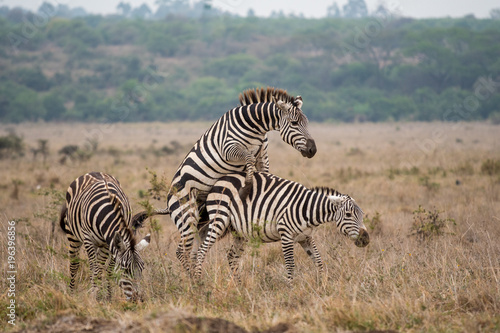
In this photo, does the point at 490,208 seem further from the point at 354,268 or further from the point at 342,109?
the point at 342,109

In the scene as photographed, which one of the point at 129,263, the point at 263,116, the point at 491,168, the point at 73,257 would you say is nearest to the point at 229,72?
the point at 491,168

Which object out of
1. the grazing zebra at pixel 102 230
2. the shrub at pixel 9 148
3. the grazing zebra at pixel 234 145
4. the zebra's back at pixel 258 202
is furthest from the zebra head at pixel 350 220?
the shrub at pixel 9 148

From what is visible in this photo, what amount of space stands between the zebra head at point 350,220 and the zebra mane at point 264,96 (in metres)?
1.30

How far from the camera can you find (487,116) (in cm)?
4797

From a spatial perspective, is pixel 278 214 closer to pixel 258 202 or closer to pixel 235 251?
pixel 258 202

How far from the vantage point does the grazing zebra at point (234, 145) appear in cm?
629

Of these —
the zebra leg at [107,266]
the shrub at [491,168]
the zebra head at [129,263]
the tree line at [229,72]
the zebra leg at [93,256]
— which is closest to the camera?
the zebra head at [129,263]

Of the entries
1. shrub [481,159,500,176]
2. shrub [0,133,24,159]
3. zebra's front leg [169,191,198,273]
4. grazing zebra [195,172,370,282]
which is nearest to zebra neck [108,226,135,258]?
grazing zebra [195,172,370,282]

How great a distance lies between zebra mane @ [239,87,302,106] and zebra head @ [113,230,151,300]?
91.0 inches

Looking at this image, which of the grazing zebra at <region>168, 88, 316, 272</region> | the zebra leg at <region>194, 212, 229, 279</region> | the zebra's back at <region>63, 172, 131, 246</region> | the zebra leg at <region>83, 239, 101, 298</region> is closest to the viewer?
the zebra's back at <region>63, 172, 131, 246</region>

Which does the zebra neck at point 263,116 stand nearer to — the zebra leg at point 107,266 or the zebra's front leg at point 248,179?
the zebra's front leg at point 248,179

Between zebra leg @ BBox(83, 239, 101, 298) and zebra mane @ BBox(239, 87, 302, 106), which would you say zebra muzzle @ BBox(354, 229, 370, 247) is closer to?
zebra mane @ BBox(239, 87, 302, 106)

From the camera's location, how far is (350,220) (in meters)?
6.03

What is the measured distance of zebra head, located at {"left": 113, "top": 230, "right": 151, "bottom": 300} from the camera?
5297mm
